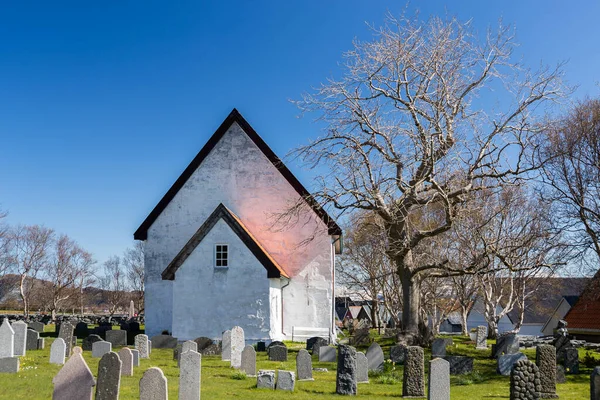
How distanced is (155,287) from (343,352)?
1729 cm

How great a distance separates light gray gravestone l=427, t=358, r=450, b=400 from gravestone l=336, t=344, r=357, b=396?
2116 millimetres

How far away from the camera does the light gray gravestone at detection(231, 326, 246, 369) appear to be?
17078 millimetres

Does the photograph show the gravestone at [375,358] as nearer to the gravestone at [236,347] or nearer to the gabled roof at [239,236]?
the gravestone at [236,347]

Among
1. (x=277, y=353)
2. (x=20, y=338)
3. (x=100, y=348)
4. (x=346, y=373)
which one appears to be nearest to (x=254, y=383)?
(x=346, y=373)

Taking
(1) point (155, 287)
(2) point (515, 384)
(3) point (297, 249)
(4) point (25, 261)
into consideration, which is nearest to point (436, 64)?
(3) point (297, 249)

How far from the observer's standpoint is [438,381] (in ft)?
35.9

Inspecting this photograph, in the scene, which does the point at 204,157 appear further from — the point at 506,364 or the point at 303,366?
the point at 506,364

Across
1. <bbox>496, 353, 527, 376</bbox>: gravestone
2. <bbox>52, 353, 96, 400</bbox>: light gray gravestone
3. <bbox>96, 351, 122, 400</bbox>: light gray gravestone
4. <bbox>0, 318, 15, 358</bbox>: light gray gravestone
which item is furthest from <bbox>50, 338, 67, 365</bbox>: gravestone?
<bbox>496, 353, 527, 376</bbox>: gravestone

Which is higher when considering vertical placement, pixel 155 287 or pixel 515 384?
pixel 155 287

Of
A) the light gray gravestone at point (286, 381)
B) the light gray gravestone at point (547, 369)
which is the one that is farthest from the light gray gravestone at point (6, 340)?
the light gray gravestone at point (547, 369)

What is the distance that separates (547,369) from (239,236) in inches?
550

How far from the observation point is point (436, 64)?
2042 centimetres

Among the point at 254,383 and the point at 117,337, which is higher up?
the point at 117,337

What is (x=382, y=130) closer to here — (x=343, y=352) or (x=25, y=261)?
(x=343, y=352)
